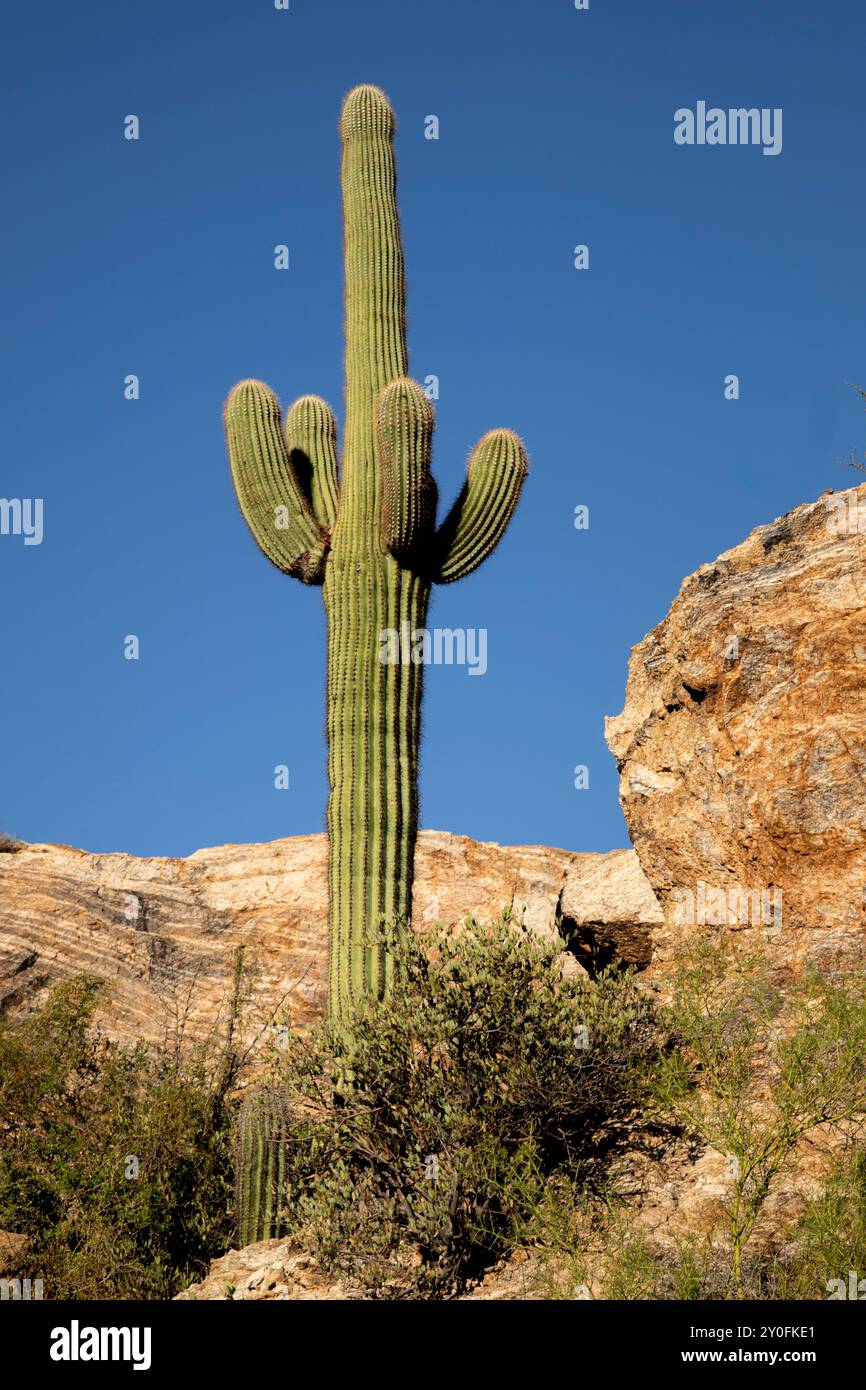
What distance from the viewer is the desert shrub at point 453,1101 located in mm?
8469

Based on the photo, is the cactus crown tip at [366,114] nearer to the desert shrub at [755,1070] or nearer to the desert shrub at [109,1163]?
the desert shrub at [755,1070]

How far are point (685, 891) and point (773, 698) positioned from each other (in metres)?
1.59

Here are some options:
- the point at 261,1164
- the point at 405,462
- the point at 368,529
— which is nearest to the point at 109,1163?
the point at 261,1164

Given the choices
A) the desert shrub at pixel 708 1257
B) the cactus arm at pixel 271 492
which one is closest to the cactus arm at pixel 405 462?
the cactus arm at pixel 271 492

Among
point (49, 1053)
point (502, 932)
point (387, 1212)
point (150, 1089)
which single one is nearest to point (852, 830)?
point (502, 932)

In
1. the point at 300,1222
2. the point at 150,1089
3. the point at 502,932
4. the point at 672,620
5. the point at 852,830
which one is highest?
the point at 672,620

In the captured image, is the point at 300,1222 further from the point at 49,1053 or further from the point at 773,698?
the point at 773,698

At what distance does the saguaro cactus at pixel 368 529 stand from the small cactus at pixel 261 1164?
748 millimetres

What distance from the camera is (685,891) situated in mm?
10906

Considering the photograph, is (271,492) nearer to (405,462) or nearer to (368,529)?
(368,529)

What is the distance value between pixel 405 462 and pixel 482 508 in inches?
32.5

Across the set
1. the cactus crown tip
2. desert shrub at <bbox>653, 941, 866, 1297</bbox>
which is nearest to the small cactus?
desert shrub at <bbox>653, 941, 866, 1297</bbox>

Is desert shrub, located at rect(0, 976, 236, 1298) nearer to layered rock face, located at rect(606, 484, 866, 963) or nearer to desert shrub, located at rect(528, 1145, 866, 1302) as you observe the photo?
desert shrub, located at rect(528, 1145, 866, 1302)
